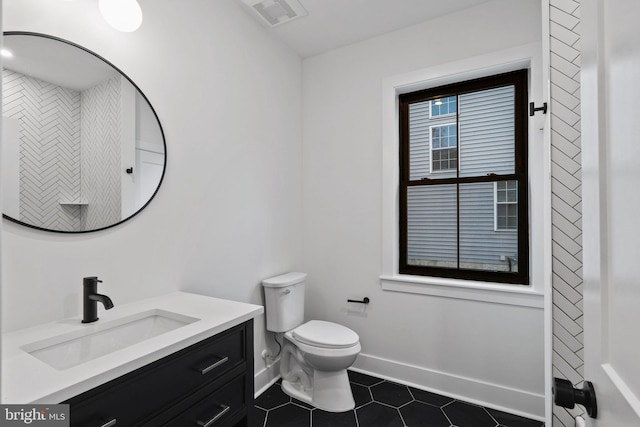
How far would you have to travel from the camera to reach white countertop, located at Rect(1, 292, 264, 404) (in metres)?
0.81

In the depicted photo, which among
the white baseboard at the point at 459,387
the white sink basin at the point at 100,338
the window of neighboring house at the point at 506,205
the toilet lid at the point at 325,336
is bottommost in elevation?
the white baseboard at the point at 459,387

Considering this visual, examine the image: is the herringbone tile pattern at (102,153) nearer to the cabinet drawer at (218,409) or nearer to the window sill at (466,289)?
the cabinet drawer at (218,409)

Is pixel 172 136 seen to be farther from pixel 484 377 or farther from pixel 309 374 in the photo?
pixel 484 377

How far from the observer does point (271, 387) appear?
233 centimetres

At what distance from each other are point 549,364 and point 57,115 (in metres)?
2.19

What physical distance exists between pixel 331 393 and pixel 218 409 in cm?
102

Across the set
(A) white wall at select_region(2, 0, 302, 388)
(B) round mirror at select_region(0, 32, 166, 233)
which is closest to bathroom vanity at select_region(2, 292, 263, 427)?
(A) white wall at select_region(2, 0, 302, 388)

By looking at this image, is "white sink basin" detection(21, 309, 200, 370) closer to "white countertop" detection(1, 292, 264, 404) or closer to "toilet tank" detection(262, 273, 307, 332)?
"white countertop" detection(1, 292, 264, 404)

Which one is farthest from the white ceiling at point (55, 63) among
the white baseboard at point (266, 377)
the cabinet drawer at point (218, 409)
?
the white baseboard at point (266, 377)

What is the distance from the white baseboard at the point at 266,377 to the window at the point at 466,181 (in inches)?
46.9

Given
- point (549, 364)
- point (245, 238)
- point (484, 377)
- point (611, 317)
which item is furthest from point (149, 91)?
point (484, 377)

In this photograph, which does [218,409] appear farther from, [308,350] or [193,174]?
[193,174]

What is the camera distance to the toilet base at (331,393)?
2.05m

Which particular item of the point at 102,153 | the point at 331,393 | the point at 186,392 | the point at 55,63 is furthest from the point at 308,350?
the point at 55,63
